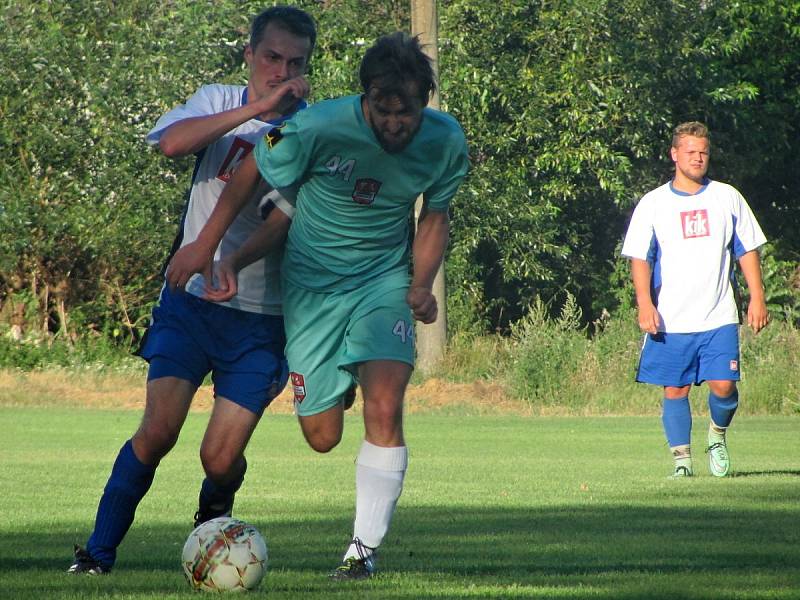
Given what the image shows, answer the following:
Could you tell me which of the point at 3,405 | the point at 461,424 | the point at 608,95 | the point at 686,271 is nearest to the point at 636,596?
the point at 686,271

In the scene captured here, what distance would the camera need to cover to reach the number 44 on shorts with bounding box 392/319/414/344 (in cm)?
611

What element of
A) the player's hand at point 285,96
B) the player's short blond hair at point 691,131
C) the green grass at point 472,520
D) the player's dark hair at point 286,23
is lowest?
the green grass at point 472,520

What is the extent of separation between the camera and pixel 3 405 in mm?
22391

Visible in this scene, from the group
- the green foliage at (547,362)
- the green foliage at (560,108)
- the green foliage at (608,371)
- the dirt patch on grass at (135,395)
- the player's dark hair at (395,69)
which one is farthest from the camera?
the green foliage at (560,108)

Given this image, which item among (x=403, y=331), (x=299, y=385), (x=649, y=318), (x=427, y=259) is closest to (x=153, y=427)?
(x=299, y=385)

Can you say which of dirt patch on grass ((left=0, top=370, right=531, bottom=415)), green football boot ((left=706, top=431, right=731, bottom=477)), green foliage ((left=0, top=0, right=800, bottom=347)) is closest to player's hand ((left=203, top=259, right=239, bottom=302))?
green football boot ((left=706, top=431, right=731, bottom=477))

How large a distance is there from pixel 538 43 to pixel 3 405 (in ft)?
41.9

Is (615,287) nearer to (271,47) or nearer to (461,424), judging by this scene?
(461,424)

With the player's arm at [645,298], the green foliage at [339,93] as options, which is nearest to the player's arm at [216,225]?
the player's arm at [645,298]

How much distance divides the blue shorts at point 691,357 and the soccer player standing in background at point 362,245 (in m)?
4.90

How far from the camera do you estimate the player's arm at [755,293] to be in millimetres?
10672

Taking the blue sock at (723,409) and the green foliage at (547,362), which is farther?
the green foliage at (547,362)

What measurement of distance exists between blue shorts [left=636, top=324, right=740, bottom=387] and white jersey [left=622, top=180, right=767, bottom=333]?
0.06 m

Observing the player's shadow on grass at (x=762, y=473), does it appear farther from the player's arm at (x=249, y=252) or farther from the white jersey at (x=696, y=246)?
the player's arm at (x=249, y=252)
